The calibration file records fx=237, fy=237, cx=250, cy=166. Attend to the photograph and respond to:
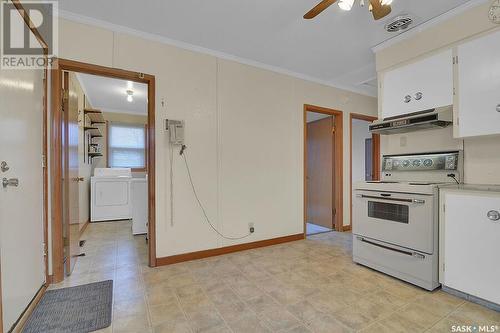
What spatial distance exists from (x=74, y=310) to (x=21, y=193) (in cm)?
97

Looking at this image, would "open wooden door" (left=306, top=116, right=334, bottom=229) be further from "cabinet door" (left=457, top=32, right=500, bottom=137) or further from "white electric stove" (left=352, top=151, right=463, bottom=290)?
"cabinet door" (left=457, top=32, right=500, bottom=137)

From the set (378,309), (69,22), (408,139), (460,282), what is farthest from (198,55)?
(460,282)

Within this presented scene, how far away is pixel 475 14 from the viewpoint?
7.06ft

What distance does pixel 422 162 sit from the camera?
260cm

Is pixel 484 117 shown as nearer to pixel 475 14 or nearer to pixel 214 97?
pixel 475 14

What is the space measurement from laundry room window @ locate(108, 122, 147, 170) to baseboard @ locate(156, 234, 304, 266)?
4038 mm

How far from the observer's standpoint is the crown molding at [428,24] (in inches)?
85.7

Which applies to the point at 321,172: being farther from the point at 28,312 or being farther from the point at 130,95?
the point at 28,312

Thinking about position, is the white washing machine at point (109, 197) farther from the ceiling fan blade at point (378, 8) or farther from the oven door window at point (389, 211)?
the ceiling fan blade at point (378, 8)

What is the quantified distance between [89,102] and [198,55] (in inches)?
142

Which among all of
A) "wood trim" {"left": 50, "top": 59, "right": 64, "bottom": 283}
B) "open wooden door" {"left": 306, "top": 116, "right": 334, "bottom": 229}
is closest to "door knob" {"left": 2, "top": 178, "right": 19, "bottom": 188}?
"wood trim" {"left": 50, "top": 59, "right": 64, "bottom": 283}

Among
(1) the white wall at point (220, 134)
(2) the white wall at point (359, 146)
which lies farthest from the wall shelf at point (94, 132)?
Result: (2) the white wall at point (359, 146)

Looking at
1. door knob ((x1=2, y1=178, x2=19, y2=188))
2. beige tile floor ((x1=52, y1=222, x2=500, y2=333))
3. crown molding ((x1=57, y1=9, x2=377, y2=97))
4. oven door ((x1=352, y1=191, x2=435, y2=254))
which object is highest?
crown molding ((x1=57, y1=9, x2=377, y2=97))

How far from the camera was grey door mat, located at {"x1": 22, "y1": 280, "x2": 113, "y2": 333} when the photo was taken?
164 centimetres
